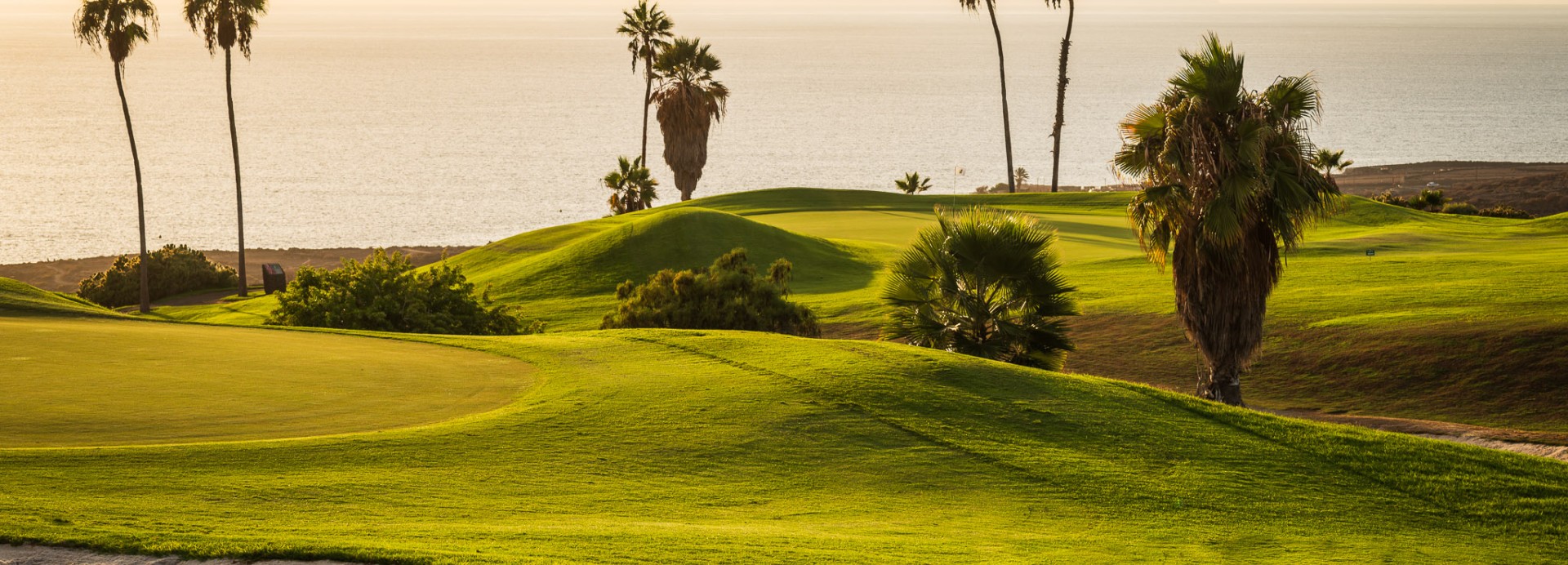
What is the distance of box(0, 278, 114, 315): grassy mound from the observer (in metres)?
20.0

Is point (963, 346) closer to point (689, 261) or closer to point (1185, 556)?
point (1185, 556)

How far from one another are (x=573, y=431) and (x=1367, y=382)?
14.4 m

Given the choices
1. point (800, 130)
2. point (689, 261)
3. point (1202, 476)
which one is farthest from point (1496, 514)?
point (800, 130)

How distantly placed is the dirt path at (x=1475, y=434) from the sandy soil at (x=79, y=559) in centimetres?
1405

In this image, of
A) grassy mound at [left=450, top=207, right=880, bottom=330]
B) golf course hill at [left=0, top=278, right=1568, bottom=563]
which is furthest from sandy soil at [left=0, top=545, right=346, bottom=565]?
grassy mound at [left=450, top=207, right=880, bottom=330]

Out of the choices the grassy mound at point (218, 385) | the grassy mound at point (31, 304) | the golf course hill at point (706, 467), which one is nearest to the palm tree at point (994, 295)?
the golf course hill at point (706, 467)

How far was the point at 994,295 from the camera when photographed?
19062mm

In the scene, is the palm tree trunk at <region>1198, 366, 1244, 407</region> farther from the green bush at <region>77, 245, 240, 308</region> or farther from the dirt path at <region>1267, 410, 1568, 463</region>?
the green bush at <region>77, 245, 240, 308</region>

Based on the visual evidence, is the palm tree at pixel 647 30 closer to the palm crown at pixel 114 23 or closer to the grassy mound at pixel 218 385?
the palm crown at pixel 114 23

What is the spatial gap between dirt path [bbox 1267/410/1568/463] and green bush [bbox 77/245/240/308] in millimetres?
41462

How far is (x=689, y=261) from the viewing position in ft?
116

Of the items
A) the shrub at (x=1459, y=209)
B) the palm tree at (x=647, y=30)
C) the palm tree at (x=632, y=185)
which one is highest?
the palm tree at (x=647, y=30)

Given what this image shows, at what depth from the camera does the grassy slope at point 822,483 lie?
362 inches

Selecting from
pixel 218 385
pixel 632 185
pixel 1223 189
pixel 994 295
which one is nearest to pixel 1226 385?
pixel 1223 189
